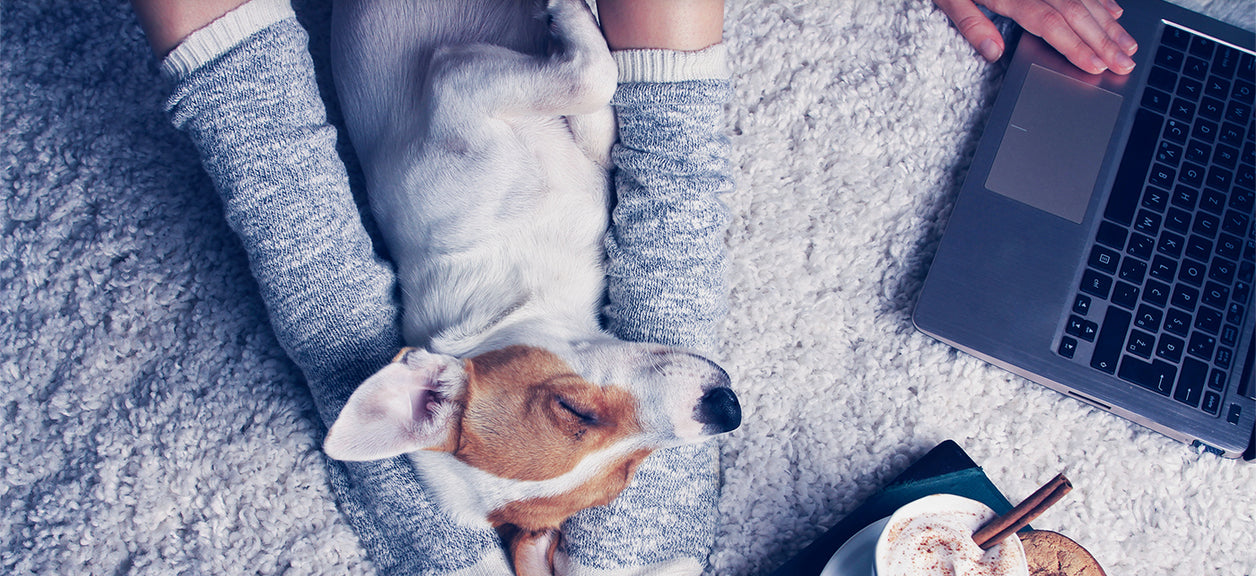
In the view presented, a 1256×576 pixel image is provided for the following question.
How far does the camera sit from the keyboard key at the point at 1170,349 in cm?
133

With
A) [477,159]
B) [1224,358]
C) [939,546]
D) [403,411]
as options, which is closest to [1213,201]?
[1224,358]

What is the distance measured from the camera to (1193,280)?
1371mm

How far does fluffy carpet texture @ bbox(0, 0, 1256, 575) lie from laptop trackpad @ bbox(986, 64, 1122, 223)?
106mm

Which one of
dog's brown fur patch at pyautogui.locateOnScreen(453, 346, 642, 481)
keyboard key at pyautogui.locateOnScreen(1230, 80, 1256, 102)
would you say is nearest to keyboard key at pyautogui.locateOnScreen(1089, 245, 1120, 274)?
keyboard key at pyautogui.locateOnScreen(1230, 80, 1256, 102)

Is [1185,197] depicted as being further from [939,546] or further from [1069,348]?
[939,546]

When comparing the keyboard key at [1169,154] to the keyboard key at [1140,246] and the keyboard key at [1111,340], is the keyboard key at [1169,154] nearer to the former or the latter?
the keyboard key at [1140,246]

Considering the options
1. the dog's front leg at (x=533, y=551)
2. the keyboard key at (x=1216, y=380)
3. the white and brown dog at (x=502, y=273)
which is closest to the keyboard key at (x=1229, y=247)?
the keyboard key at (x=1216, y=380)

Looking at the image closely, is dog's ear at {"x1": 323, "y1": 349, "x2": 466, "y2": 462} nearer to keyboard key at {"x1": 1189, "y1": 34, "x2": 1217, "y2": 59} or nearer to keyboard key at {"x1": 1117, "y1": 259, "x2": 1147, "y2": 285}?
keyboard key at {"x1": 1117, "y1": 259, "x2": 1147, "y2": 285}

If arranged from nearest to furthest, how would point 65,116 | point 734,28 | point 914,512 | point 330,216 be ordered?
point 914,512 → point 330,216 → point 65,116 → point 734,28

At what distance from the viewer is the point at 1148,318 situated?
134 cm

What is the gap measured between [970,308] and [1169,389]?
1.13 ft

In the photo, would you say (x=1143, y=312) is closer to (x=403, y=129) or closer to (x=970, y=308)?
(x=970, y=308)

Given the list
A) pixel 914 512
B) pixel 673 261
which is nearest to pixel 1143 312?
pixel 914 512

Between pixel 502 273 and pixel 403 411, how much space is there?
29 centimetres
